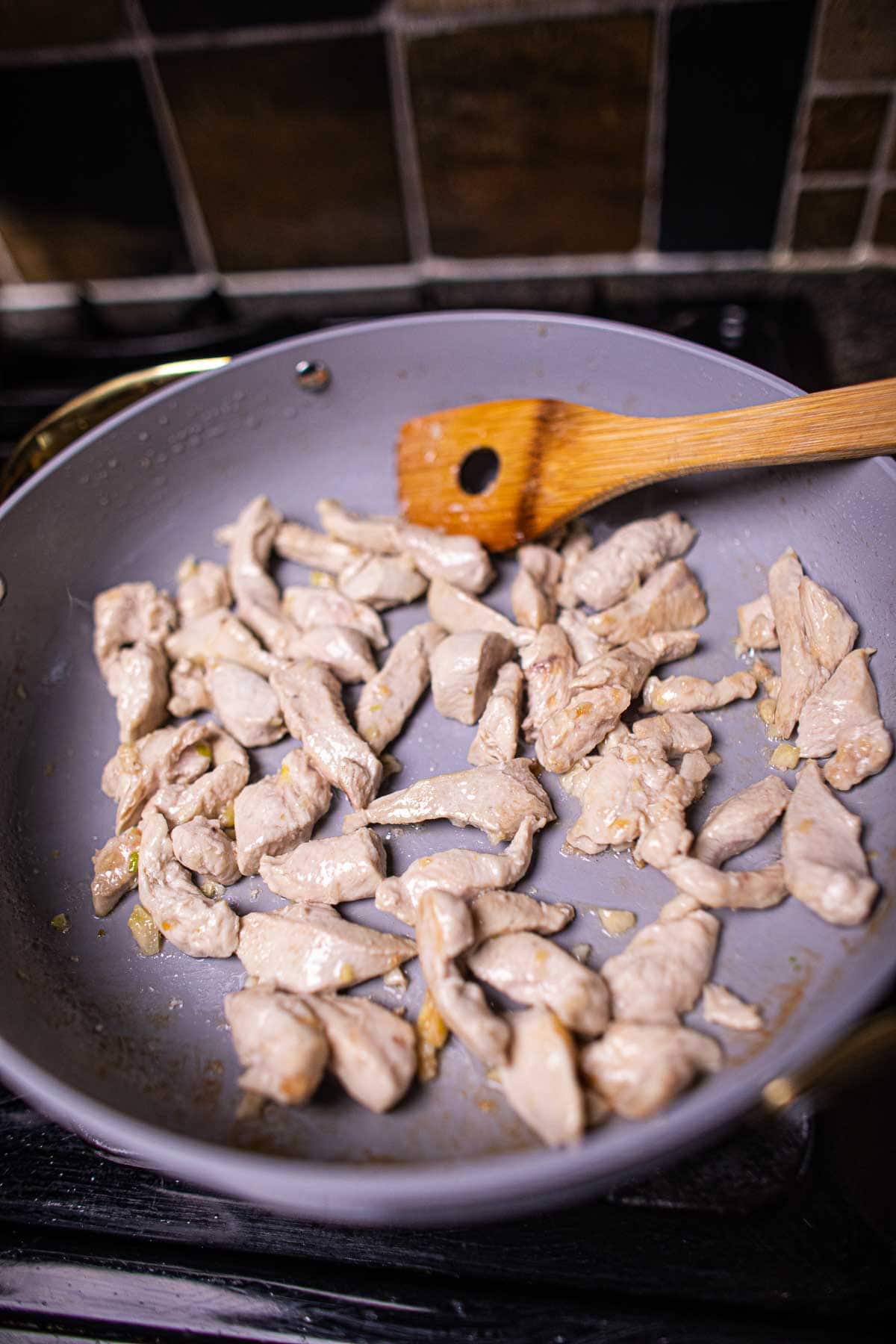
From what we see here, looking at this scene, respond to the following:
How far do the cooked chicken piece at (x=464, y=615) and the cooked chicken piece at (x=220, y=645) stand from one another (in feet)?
0.86

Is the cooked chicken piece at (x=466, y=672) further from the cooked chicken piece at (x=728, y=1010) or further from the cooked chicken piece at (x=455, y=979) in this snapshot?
the cooked chicken piece at (x=728, y=1010)

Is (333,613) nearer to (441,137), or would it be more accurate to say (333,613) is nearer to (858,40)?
(441,137)

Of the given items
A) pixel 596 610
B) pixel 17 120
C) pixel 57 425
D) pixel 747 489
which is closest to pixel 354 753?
pixel 596 610

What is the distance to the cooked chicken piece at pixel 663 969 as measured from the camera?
99 cm

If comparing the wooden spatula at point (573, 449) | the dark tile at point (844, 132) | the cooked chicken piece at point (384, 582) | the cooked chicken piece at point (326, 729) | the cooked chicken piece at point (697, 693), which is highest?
the dark tile at point (844, 132)

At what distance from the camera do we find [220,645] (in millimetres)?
1438

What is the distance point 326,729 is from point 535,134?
3.90ft

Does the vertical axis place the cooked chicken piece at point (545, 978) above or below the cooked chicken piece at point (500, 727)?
below

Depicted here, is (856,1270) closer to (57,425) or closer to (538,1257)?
(538,1257)

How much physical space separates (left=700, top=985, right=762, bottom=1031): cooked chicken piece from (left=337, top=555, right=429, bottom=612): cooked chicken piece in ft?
2.45

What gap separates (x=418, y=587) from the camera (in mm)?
1489

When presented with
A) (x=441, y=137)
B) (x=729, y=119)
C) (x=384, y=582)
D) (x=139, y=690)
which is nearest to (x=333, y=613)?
(x=384, y=582)

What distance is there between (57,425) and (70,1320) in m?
1.28

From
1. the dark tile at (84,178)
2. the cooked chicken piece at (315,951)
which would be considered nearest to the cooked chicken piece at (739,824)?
the cooked chicken piece at (315,951)
